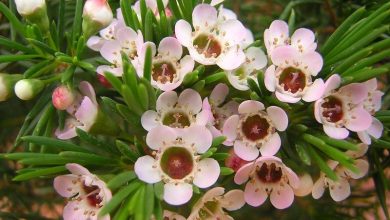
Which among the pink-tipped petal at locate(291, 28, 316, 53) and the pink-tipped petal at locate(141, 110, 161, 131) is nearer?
the pink-tipped petal at locate(141, 110, 161, 131)

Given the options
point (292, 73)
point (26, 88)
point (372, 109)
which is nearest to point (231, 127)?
point (292, 73)

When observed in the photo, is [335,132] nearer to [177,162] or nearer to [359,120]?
[359,120]

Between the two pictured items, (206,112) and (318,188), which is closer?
(206,112)

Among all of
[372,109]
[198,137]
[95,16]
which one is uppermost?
[95,16]

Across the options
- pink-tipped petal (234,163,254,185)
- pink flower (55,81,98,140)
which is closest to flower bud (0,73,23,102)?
pink flower (55,81,98,140)

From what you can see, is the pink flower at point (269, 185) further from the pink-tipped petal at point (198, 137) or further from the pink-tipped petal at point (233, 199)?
the pink-tipped petal at point (198, 137)

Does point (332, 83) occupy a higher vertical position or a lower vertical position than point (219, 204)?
higher

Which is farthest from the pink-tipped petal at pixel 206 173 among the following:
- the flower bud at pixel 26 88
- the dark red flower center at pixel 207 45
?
the flower bud at pixel 26 88

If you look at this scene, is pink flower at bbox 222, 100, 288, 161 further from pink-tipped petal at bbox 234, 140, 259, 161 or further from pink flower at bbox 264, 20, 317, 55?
pink flower at bbox 264, 20, 317, 55

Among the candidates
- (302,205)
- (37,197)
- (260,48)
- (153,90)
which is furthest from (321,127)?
(37,197)
